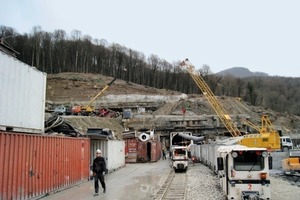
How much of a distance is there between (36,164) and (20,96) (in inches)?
110

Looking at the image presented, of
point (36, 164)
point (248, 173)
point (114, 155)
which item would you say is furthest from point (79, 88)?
point (248, 173)

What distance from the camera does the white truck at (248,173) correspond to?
40.5ft

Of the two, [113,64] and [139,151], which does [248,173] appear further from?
[113,64]

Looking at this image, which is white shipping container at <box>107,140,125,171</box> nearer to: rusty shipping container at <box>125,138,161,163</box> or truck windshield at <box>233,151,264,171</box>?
rusty shipping container at <box>125,138,161,163</box>

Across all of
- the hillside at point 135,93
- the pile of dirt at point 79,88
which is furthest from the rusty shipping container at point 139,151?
the pile of dirt at point 79,88

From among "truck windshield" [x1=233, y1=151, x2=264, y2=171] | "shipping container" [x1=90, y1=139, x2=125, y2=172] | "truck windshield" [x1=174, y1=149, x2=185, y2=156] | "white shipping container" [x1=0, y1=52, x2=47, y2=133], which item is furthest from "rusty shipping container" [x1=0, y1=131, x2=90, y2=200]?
"truck windshield" [x1=174, y1=149, x2=185, y2=156]

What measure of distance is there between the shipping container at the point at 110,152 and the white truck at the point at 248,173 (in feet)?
42.6

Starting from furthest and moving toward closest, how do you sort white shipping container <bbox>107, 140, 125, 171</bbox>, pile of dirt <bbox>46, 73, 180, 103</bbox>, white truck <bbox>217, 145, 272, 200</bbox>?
pile of dirt <bbox>46, 73, 180, 103</bbox>, white shipping container <bbox>107, 140, 125, 171</bbox>, white truck <bbox>217, 145, 272, 200</bbox>

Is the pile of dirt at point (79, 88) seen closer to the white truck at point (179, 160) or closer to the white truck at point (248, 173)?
the white truck at point (179, 160)

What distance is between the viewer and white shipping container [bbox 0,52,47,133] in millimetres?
12398

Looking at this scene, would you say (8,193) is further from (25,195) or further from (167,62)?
(167,62)

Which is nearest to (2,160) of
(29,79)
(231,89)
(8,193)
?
(8,193)

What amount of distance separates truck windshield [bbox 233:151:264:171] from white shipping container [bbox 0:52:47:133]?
844 centimetres

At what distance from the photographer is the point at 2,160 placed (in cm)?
1106
